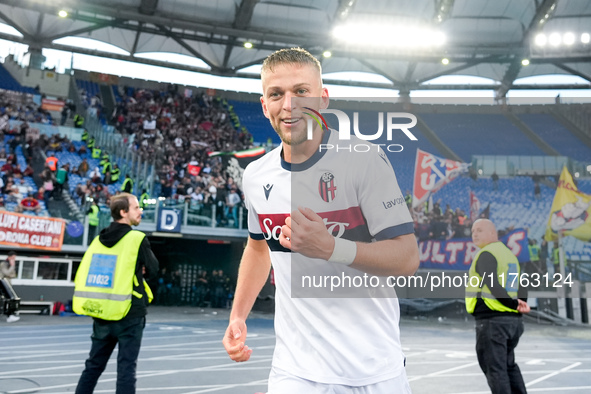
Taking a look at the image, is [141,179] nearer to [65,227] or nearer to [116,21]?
[65,227]

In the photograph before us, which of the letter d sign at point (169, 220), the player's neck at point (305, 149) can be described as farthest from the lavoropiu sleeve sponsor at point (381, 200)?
the letter d sign at point (169, 220)

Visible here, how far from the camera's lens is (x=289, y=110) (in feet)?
7.47

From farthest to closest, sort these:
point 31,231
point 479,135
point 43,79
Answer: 1. point 479,135
2. point 43,79
3. point 31,231

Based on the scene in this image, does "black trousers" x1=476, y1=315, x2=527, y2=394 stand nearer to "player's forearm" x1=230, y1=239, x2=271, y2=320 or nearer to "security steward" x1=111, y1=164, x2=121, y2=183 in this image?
"player's forearm" x1=230, y1=239, x2=271, y2=320

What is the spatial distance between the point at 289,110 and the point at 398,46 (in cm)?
2802

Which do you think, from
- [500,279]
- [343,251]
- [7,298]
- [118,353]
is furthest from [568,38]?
[343,251]

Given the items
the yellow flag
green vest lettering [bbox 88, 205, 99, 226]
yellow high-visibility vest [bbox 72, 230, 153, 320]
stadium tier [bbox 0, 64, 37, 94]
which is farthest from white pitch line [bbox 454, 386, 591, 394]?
stadium tier [bbox 0, 64, 37, 94]

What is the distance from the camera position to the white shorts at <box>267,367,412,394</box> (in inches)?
84.5

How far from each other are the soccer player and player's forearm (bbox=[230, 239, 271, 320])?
239mm

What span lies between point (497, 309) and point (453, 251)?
1469 centimetres

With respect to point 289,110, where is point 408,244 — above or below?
below

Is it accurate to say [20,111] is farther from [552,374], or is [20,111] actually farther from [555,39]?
[555,39]

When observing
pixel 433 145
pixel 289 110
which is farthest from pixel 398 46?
pixel 289 110

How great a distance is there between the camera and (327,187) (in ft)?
7.43
